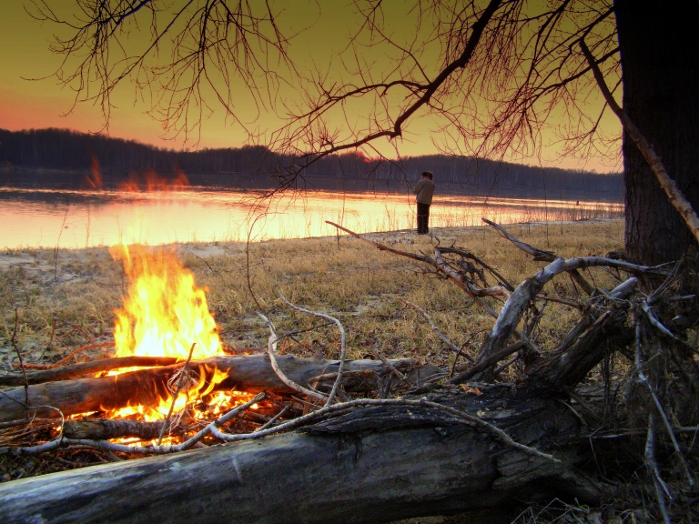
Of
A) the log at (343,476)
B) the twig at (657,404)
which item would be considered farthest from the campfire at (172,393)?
the twig at (657,404)

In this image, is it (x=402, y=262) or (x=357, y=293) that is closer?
(x=357, y=293)

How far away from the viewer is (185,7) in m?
2.93

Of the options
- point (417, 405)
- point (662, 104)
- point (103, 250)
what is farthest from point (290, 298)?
point (103, 250)

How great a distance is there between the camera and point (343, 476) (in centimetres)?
187

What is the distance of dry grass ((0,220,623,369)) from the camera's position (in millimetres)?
4863

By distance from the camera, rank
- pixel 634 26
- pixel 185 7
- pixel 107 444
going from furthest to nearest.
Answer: pixel 634 26 → pixel 185 7 → pixel 107 444

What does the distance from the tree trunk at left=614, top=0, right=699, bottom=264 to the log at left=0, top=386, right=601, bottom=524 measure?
1.87m

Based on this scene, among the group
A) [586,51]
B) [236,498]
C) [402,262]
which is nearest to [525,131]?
[586,51]

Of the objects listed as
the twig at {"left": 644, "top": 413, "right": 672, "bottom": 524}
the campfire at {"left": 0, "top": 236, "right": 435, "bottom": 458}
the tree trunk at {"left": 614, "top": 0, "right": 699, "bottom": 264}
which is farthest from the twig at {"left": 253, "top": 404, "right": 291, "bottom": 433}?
the tree trunk at {"left": 614, "top": 0, "right": 699, "bottom": 264}

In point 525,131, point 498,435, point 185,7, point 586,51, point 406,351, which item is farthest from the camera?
point 406,351

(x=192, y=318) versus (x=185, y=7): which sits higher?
(x=185, y=7)

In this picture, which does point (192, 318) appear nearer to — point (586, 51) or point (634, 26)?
point (586, 51)

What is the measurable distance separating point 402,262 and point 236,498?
838 centimetres

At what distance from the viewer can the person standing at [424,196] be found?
48.0ft
